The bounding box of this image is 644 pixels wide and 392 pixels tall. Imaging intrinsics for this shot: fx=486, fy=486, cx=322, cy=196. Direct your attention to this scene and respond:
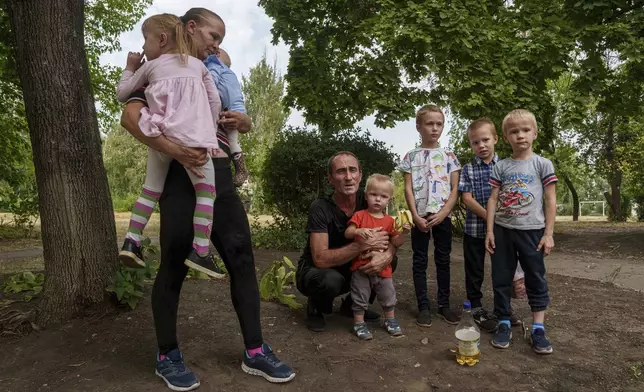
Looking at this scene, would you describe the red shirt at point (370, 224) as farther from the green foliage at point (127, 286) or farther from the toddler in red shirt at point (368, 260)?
the green foliage at point (127, 286)

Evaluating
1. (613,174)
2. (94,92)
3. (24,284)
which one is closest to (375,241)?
(24,284)

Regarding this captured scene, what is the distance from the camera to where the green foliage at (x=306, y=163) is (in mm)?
8172

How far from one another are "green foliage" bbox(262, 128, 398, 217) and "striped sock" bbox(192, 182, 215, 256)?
5.62 metres

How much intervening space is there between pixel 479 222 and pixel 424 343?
1.11 metres

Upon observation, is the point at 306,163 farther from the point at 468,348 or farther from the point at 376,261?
the point at 468,348

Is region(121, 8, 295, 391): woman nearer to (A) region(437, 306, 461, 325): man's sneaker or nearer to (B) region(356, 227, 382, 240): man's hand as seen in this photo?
(B) region(356, 227, 382, 240): man's hand

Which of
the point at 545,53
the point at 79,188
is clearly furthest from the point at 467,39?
the point at 79,188

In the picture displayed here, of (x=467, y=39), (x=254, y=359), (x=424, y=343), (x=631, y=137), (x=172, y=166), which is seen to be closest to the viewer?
(x=172, y=166)

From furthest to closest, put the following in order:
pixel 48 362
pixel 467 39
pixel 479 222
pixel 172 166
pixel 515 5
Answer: pixel 515 5 < pixel 467 39 < pixel 479 222 < pixel 48 362 < pixel 172 166

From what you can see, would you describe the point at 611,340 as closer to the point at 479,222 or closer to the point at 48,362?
the point at 479,222

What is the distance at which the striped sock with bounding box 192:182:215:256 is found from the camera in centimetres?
246

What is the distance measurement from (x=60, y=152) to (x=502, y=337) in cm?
335

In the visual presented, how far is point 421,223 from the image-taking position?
3807 millimetres

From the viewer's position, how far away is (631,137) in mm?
21625
